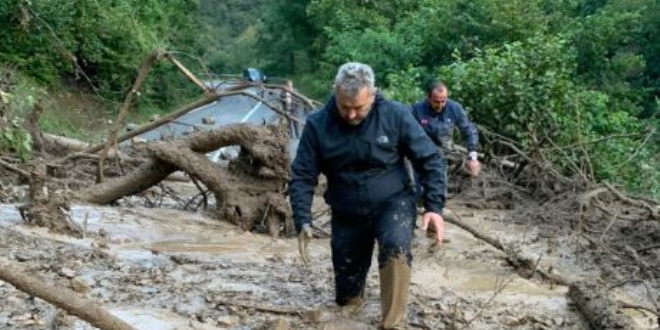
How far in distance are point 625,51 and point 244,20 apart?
69.0m

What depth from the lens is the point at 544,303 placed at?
674 cm

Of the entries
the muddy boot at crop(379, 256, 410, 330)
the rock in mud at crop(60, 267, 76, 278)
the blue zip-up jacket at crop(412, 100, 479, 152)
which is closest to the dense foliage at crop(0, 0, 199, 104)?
the blue zip-up jacket at crop(412, 100, 479, 152)

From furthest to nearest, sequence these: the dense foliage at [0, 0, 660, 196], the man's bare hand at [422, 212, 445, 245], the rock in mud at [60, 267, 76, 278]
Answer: the dense foliage at [0, 0, 660, 196], the rock in mud at [60, 267, 76, 278], the man's bare hand at [422, 212, 445, 245]

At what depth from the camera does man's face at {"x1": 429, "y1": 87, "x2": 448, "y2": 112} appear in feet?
30.0

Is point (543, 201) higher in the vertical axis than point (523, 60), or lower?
lower

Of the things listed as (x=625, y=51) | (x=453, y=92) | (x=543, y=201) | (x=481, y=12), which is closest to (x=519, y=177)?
(x=543, y=201)

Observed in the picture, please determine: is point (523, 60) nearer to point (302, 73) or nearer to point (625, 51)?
point (625, 51)

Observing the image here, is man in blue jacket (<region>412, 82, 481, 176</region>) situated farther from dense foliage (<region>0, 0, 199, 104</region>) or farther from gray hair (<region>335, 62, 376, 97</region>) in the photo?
dense foliage (<region>0, 0, 199, 104</region>)

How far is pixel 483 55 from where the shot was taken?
17562 mm

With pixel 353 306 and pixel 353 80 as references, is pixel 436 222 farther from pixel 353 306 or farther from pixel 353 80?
pixel 353 306

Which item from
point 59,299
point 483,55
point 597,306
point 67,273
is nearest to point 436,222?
point 597,306

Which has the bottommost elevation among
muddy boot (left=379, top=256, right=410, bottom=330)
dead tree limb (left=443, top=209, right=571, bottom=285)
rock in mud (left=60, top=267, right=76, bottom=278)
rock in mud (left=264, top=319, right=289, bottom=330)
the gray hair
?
dead tree limb (left=443, top=209, right=571, bottom=285)

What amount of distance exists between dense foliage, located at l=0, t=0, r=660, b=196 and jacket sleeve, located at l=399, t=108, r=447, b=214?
4.46 metres

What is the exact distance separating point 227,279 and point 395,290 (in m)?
1.83
